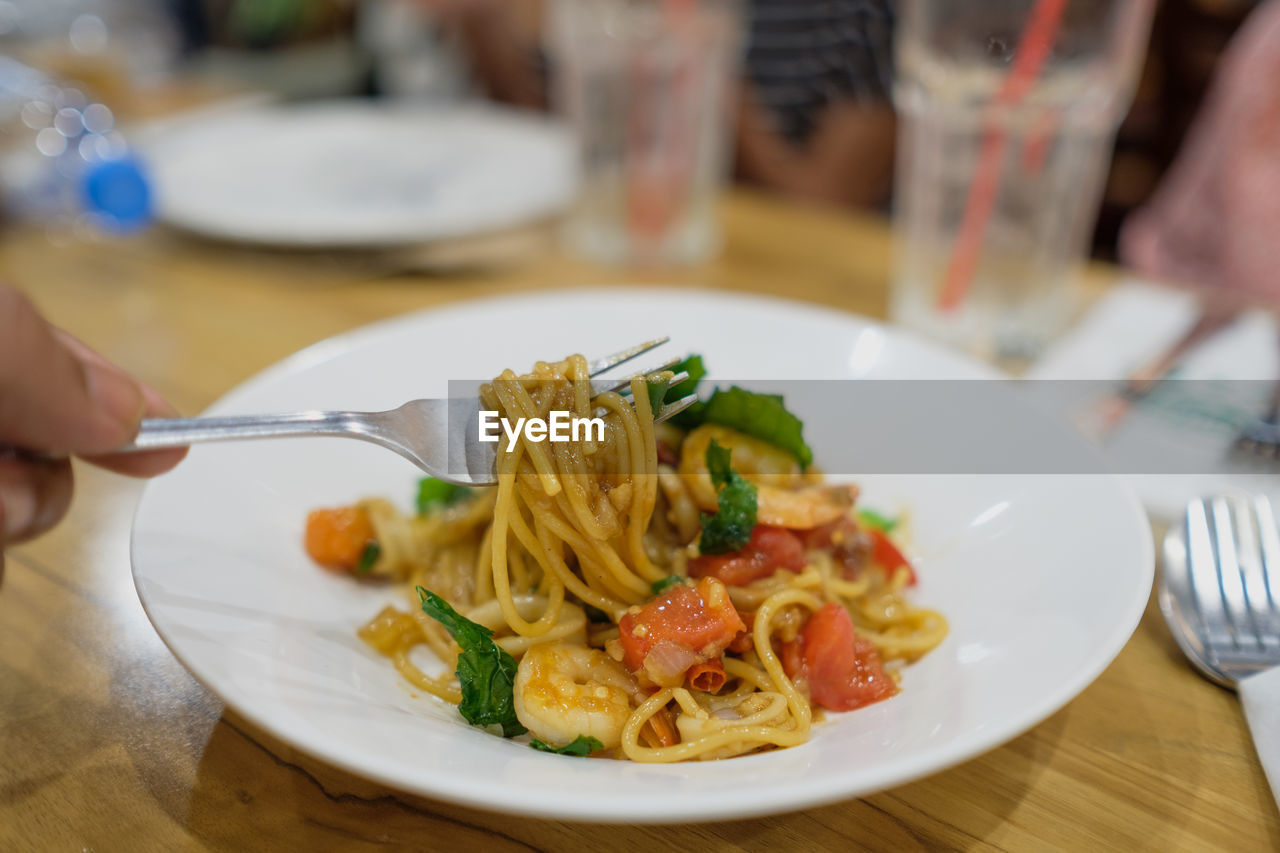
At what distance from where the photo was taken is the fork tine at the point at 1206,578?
4.79ft

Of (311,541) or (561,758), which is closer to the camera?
(561,758)

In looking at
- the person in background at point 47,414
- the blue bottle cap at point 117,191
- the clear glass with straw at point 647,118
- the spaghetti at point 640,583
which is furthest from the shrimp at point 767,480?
the blue bottle cap at point 117,191

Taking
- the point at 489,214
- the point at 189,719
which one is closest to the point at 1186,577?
the point at 189,719

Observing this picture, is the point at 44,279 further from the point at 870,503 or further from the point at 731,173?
the point at 731,173

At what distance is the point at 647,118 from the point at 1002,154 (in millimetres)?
996

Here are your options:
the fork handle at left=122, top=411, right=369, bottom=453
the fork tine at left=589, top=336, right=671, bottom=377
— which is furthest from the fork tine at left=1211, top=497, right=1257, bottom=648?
the fork handle at left=122, top=411, right=369, bottom=453

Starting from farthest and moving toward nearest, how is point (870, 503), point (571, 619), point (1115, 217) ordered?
point (1115, 217) → point (870, 503) → point (571, 619)

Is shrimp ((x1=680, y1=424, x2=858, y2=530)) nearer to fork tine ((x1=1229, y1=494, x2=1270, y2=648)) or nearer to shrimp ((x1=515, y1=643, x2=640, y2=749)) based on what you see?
shrimp ((x1=515, y1=643, x2=640, y2=749))

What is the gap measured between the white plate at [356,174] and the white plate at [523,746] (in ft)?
3.09

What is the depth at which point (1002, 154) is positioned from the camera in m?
2.48

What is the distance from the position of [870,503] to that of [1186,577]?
1.70 feet

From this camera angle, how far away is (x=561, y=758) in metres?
1.19

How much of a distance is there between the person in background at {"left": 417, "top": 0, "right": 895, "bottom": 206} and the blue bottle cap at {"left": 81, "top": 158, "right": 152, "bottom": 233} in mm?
2955

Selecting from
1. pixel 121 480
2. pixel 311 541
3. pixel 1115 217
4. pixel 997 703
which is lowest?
pixel 1115 217
